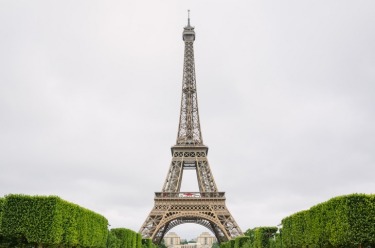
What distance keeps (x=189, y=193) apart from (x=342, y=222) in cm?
3163

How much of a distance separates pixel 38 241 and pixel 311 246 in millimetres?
15677

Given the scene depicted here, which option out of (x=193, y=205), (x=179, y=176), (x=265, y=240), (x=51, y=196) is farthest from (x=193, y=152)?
(x=51, y=196)

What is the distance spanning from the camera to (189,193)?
4997 cm

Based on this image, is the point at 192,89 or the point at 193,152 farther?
the point at 192,89

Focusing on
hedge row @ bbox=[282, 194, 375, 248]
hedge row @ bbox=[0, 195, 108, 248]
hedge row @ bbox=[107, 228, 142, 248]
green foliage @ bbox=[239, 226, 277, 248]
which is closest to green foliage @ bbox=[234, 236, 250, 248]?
green foliage @ bbox=[239, 226, 277, 248]

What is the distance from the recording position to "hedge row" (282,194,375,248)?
61.6 feet

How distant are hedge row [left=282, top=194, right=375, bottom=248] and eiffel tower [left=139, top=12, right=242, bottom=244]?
2364cm

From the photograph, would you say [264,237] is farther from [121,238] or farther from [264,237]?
[121,238]

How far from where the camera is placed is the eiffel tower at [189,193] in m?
47.2

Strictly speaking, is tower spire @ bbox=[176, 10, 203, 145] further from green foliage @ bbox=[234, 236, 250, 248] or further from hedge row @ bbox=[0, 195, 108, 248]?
hedge row @ bbox=[0, 195, 108, 248]

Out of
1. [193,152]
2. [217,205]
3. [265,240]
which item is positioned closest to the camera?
[265,240]

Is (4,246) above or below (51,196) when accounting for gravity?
below

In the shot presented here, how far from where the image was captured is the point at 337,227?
20.1 m

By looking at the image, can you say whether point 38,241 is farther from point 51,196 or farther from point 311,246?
point 311,246
